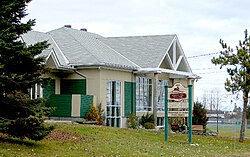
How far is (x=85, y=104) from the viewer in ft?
103

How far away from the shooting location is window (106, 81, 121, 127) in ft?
111

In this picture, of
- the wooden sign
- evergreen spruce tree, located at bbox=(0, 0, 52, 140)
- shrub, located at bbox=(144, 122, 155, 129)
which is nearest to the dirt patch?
evergreen spruce tree, located at bbox=(0, 0, 52, 140)

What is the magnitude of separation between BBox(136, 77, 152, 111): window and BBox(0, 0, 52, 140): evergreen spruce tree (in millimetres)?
20066

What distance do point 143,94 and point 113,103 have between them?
384cm

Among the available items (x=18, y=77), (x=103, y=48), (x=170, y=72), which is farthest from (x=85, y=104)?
(x=18, y=77)

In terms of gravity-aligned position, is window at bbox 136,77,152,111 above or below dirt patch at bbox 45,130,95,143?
above

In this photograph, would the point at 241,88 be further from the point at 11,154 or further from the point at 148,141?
the point at 11,154

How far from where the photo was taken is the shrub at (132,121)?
34312 millimetres

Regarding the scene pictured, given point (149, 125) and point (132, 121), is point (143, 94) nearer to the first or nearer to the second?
point (149, 125)

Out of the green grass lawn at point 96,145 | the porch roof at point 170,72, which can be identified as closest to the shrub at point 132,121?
the porch roof at point 170,72

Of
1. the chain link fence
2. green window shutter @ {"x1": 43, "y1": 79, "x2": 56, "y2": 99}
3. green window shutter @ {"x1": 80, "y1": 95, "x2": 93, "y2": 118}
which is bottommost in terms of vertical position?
the chain link fence

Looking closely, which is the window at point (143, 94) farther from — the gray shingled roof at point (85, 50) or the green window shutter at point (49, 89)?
the green window shutter at point (49, 89)

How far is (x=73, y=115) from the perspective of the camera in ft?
103

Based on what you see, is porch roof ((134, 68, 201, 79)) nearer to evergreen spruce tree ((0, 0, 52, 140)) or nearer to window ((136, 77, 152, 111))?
window ((136, 77, 152, 111))
